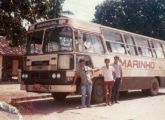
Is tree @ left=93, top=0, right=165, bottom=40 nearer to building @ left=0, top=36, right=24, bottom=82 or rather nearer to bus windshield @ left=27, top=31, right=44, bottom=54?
building @ left=0, top=36, right=24, bottom=82

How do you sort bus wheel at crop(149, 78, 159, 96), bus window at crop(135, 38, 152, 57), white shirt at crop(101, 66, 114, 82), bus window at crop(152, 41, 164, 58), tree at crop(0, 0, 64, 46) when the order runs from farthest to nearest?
bus window at crop(152, 41, 164, 58) → tree at crop(0, 0, 64, 46) → bus wheel at crop(149, 78, 159, 96) → bus window at crop(135, 38, 152, 57) → white shirt at crop(101, 66, 114, 82)

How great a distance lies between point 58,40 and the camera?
31.1 ft

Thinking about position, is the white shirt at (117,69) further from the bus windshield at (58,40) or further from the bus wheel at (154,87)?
the bus wheel at (154,87)

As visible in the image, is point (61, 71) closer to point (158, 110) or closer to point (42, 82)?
point (42, 82)

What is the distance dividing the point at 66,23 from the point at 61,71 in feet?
5.98

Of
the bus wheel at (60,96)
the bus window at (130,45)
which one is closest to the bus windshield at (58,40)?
the bus wheel at (60,96)

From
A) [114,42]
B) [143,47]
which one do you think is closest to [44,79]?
[114,42]

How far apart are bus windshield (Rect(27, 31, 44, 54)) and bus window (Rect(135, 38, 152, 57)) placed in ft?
17.8

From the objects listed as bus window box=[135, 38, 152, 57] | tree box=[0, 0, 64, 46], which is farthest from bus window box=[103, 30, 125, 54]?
tree box=[0, 0, 64, 46]

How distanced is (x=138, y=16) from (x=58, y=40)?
26.6 metres

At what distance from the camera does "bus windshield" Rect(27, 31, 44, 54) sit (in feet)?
33.0

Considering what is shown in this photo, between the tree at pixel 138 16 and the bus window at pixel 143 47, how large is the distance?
20.5 metres

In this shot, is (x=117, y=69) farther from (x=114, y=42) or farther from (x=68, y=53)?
(x=68, y=53)

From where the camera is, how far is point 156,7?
1357 inches
